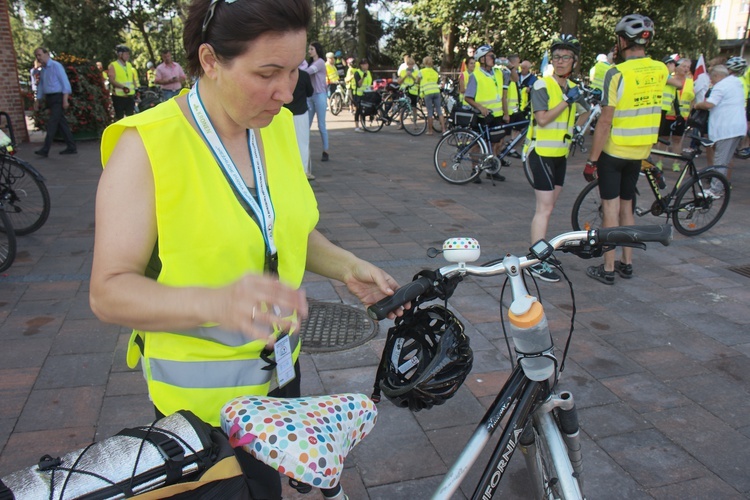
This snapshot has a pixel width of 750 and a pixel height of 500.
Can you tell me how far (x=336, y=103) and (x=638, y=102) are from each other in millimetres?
15745

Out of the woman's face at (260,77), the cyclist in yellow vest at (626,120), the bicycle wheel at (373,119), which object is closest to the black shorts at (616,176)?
the cyclist in yellow vest at (626,120)

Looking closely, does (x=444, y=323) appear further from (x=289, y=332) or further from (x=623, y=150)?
(x=623, y=150)

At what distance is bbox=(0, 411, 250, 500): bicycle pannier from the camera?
40.7 inches

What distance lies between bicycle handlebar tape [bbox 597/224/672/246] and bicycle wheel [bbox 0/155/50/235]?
5783 mm

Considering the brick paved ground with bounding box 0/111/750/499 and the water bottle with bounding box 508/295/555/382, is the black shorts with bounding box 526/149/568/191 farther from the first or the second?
the water bottle with bounding box 508/295/555/382

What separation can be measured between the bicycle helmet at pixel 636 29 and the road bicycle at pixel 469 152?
152 inches

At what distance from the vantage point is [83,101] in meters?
11.8

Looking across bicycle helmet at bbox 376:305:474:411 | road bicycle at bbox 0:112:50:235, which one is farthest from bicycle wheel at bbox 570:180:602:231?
road bicycle at bbox 0:112:50:235

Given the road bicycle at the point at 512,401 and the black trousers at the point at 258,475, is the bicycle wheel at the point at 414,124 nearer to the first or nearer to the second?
the road bicycle at the point at 512,401

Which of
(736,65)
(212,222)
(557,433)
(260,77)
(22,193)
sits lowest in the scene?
(22,193)

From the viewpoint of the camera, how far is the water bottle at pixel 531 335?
1573 millimetres

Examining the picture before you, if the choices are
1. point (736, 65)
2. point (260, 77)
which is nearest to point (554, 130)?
point (260, 77)

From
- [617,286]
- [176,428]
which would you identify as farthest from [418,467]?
[617,286]

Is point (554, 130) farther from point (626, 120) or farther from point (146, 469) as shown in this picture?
point (146, 469)
